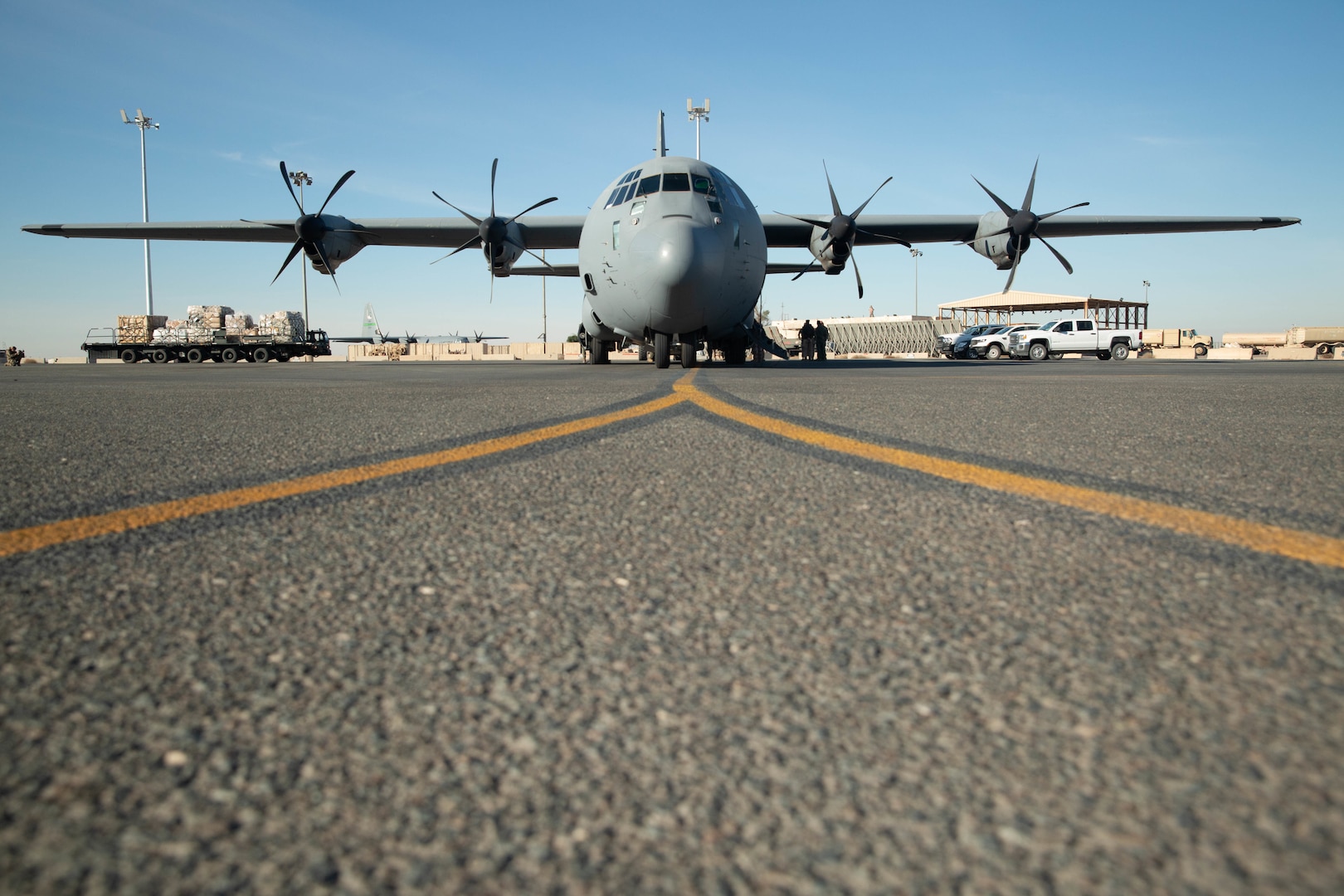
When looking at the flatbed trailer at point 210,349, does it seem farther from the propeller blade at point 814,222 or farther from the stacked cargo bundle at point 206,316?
the propeller blade at point 814,222

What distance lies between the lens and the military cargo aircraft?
11359 mm

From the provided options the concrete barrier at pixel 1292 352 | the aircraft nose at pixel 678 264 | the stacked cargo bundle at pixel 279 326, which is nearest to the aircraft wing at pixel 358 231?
the aircraft nose at pixel 678 264

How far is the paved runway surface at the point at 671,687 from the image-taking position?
87cm

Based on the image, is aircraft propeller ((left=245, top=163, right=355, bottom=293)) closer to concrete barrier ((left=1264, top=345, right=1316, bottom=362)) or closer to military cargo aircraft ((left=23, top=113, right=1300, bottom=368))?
military cargo aircraft ((left=23, top=113, right=1300, bottom=368))

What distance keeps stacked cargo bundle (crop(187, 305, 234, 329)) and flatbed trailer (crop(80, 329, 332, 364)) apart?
2.00 feet

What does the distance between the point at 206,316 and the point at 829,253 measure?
31683 mm

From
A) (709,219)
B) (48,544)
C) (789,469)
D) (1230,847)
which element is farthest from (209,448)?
(709,219)

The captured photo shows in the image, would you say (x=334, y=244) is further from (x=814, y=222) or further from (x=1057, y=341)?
(x=1057, y=341)

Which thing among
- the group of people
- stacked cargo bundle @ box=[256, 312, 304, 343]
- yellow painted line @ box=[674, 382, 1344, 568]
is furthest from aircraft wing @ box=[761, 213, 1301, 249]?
stacked cargo bundle @ box=[256, 312, 304, 343]

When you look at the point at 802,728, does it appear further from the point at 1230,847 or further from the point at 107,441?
the point at 107,441

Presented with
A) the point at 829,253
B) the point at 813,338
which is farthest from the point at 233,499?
the point at 813,338

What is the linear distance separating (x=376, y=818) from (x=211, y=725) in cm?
37

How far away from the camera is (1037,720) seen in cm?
A: 112

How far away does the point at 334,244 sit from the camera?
56.7ft
